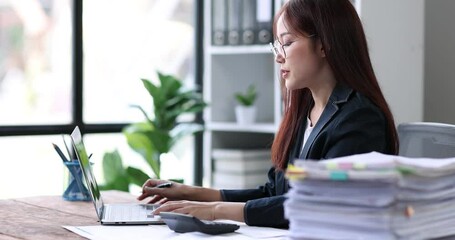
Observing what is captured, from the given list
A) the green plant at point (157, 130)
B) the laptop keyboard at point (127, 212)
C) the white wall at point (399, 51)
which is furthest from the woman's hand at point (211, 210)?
the green plant at point (157, 130)

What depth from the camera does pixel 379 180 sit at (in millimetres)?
1320

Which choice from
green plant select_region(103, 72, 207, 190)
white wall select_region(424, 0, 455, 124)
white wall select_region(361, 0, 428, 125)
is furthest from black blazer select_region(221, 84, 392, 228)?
green plant select_region(103, 72, 207, 190)

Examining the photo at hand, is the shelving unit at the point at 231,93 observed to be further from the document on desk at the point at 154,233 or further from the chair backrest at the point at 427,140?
the document on desk at the point at 154,233

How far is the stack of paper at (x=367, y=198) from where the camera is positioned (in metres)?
1.32

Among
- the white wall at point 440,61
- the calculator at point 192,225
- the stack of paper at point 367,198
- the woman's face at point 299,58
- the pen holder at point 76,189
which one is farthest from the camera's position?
the white wall at point 440,61

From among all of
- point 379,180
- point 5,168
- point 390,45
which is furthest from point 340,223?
point 5,168

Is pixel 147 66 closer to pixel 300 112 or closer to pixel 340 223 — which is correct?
pixel 300 112

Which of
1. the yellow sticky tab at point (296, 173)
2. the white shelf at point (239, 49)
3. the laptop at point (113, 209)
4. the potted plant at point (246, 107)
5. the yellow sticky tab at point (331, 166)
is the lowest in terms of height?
the laptop at point (113, 209)

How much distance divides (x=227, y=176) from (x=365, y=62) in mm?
1990

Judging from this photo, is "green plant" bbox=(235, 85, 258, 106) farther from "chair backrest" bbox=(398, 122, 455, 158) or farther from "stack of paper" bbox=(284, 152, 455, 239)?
"stack of paper" bbox=(284, 152, 455, 239)

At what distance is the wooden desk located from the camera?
6.42 feet

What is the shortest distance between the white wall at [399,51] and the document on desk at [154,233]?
5.32 feet

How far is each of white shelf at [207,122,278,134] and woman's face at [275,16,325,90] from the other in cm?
166

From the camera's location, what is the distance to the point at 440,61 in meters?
3.71
